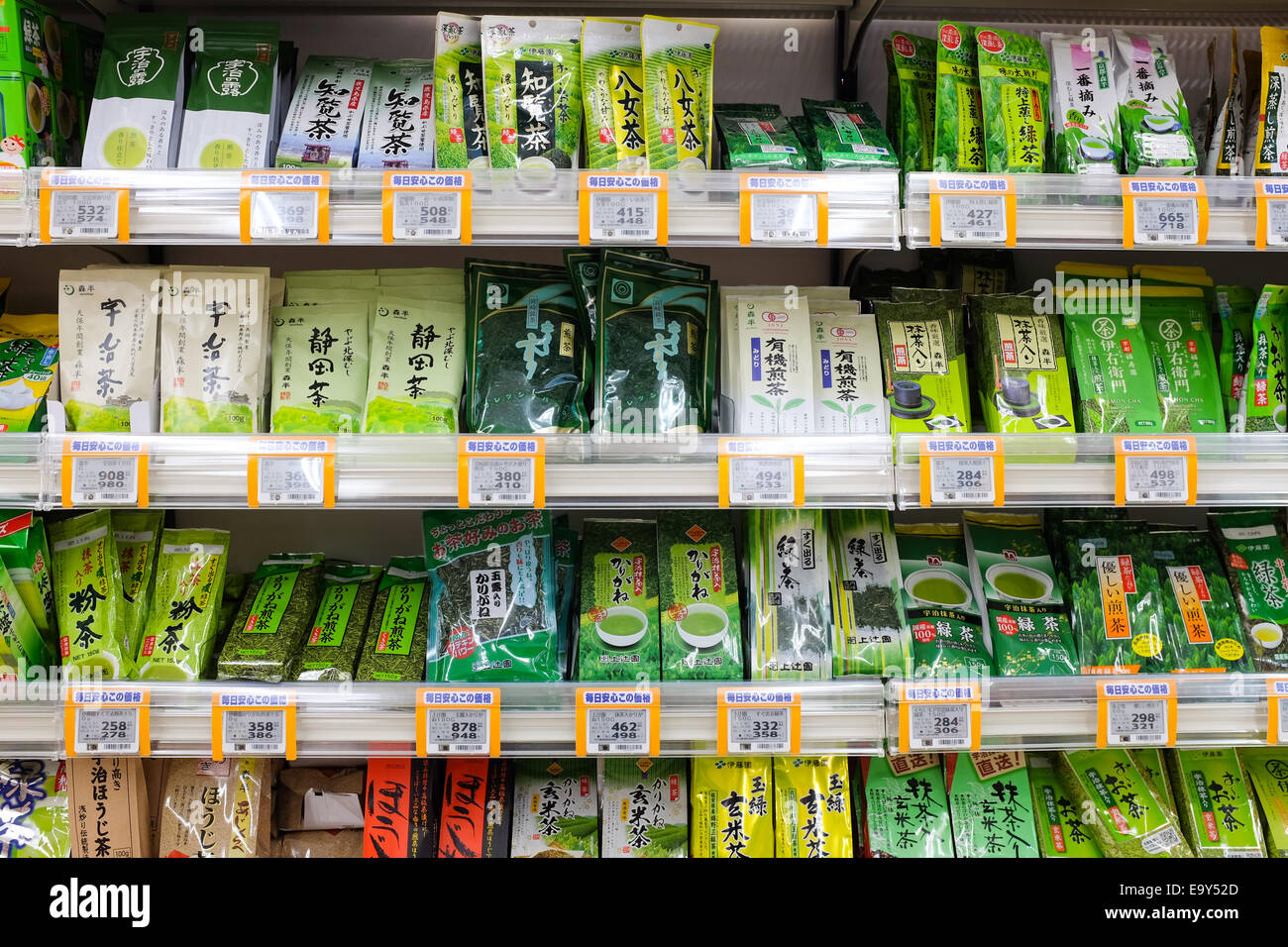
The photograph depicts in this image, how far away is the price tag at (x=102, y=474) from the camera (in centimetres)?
137

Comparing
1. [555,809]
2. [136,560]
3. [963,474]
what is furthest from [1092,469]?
[136,560]

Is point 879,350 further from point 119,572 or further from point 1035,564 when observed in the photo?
point 119,572

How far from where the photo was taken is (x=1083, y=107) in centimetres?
157

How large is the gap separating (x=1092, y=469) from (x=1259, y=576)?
0.51m

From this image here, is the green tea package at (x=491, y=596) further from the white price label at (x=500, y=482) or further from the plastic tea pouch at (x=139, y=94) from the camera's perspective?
the plastic tea pouch at (x=139, y=94)

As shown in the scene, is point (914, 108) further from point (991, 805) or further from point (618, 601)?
point (991, 805)

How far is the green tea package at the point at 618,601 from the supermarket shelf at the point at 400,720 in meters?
0.10

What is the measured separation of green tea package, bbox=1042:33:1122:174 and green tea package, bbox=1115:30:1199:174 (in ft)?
0.08

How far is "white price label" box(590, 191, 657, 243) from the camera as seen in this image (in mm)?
1356

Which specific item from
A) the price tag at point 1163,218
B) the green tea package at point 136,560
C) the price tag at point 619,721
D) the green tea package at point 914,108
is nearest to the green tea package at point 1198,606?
the price tag at point 1163,218

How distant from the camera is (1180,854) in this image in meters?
1.55

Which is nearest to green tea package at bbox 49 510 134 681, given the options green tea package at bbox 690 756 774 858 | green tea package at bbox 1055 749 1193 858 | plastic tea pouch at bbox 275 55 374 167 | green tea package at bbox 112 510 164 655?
green tea package at bbox 112 510 164 655

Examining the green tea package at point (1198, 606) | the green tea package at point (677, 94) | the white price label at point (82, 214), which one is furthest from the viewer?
the green tea package at point (1198, 606)

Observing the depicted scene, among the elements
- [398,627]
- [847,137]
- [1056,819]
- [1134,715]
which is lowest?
[1056,819]
